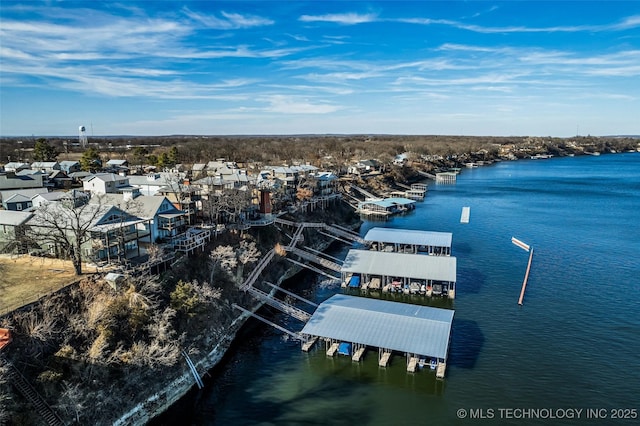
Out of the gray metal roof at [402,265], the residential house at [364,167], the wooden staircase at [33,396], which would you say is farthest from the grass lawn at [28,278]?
the residential house at [364,167]

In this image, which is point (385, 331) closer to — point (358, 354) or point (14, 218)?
point (358, 354)

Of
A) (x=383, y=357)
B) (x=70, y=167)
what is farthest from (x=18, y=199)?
(x=383, y=357)

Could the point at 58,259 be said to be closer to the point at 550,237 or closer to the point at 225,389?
the point at 225,389

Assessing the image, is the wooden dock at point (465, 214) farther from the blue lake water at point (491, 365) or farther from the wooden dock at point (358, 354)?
the wooden dock at point (358, 354)

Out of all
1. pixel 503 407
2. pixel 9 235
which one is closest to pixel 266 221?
pixel 9 235

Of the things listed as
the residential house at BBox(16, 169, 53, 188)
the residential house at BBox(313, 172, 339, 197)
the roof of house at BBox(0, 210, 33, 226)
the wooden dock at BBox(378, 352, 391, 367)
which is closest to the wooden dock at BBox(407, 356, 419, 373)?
the wooden dock at BBox(378, 352, 391, 367)
